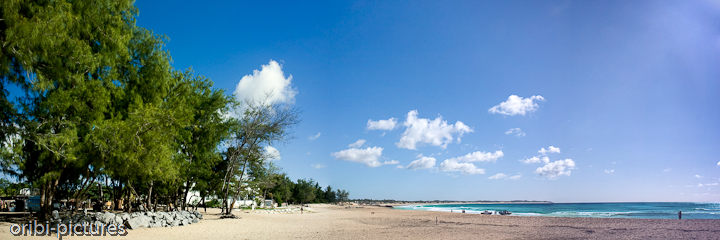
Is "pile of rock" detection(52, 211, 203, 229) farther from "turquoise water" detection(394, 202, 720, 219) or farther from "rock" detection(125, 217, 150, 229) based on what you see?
"turquoise water" detection(394, 202, 720, 219)

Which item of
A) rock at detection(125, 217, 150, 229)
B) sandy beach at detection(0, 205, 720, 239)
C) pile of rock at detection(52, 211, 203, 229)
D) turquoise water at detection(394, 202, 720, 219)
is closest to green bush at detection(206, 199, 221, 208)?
sandy beach at detection(0, 205, 720, 239)

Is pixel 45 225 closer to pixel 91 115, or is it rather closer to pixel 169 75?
pixel 91 115

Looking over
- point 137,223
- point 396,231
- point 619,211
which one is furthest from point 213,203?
point 619,211

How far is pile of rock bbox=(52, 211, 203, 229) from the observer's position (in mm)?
12422

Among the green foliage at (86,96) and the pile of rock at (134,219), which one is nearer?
the green foliage at (86,96)

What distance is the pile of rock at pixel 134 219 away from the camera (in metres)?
12.4

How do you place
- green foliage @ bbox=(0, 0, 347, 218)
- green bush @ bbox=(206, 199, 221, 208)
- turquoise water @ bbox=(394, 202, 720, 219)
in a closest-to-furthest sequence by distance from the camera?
green foliage @ bbox=(0, 0, 347, 218) < green bush @ bbox=(206, 199, 221, 208) < turquoise water @ bbox=(394, 202, 720, 219)

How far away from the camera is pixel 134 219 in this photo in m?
13.8

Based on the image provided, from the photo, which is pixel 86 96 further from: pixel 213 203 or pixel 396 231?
pixel 213 203

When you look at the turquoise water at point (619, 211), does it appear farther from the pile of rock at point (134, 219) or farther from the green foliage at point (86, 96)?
the green foliage at point (86, 96)

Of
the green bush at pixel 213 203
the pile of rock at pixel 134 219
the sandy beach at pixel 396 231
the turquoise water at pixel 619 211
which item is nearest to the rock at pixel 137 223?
the pile of rock at pixel 134 219

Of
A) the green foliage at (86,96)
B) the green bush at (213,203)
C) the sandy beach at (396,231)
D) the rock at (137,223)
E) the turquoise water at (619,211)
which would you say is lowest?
the turquoise water at (619,211)

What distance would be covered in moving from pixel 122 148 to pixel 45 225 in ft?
10.8

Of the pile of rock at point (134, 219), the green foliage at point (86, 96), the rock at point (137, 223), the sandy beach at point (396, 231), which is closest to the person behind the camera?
the green foliage at point (86, 96)
